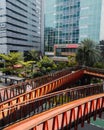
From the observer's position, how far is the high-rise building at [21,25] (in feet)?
168

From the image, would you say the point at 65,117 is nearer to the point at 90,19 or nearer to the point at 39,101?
the point at 39,101

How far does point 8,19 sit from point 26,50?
44.8 feet

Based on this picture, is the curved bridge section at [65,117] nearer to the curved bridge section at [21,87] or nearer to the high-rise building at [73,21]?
the curved bridge section at [21,87]

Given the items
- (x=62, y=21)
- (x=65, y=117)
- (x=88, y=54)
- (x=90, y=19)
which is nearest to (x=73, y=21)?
(x=62, y=21)

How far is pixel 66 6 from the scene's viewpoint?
2105 inches

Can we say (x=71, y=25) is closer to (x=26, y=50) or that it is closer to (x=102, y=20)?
(x=102, y=20)

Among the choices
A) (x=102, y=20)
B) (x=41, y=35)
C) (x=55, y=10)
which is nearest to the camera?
(x=102, y=20)

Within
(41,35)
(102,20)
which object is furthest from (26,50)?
(102,20)

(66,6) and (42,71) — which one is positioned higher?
(66,6)

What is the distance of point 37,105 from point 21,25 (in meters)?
51.9

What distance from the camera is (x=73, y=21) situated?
51.7 metres

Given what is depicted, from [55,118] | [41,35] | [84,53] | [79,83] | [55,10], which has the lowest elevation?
[79,83]

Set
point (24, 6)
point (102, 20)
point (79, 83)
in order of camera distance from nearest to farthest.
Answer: point (79, 83)
point (102, 20)
point (24, 6)

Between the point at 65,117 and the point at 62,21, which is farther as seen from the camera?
the point at 62,21
